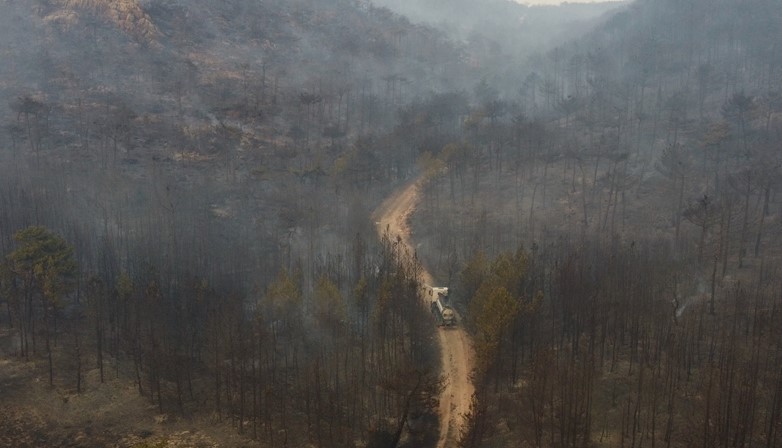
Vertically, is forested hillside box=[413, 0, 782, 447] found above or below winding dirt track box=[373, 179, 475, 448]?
above

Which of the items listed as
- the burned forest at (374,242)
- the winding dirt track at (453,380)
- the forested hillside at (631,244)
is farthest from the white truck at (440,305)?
the forested hillside at (631,244)

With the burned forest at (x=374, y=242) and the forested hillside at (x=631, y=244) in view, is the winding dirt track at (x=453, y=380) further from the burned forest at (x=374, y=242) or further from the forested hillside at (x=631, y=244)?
the forested hillside at (x=631, y=244)

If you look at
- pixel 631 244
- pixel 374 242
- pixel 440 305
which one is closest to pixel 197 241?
pixel 374 242

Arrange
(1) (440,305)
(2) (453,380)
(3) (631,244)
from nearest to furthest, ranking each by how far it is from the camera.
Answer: (2) (453,380), (3) (631,244), (1) (440,305)

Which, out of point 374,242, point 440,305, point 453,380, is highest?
point 374,242

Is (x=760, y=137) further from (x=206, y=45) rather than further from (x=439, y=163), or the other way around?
(x=206, y=45)

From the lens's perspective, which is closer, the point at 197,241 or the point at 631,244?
the point at 631,244

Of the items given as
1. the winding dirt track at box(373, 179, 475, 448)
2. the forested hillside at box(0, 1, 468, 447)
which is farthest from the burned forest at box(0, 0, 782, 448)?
the forested hillside at box(0, 1, 468, 447)

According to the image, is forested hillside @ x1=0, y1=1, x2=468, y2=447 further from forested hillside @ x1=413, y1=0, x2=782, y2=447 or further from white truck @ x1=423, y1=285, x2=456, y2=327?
forested hillside @ x1=413, y1=0, x2=782, y2=447

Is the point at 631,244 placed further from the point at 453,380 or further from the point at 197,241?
the point at 197,241
